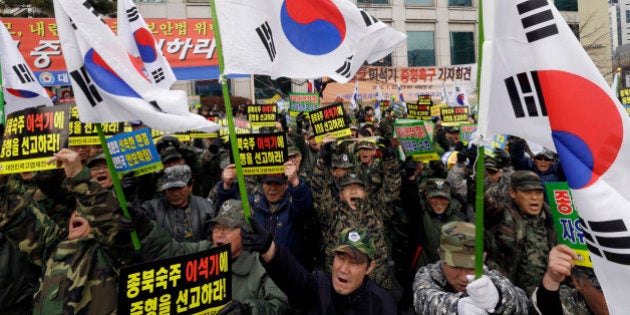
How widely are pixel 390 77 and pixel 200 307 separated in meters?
20.6

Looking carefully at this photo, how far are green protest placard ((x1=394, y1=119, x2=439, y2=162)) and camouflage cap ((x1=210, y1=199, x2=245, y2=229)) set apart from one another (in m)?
3.02

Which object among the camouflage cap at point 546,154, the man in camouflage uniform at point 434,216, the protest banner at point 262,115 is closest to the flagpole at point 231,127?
the man in camouflage uniform at point 434,216

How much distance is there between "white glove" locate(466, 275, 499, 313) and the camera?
194 centimetres

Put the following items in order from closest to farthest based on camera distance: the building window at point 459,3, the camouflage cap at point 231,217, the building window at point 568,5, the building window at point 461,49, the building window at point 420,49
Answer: the camouflage cap at point 231,217
the building window at point 420,49
the building window at point 461,49
the building window at point 459,3
the building window at point 568,5

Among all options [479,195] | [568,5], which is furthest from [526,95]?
[568,5]

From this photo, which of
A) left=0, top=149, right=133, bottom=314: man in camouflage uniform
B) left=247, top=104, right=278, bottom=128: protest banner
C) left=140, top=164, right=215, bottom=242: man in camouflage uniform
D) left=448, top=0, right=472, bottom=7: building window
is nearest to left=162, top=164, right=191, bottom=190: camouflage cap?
left=140, top=164, right=215, bottom=242: man in camouflage uniform

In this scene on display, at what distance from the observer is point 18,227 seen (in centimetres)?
305

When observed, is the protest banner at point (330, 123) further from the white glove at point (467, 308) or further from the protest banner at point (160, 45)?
the protest banner at point (160, 45)

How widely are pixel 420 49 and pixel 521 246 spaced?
2611 cm

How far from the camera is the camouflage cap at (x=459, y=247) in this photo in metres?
2.43

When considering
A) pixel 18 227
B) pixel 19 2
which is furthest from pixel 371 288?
pixel 19 2

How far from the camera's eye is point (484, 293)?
1963 millimetres

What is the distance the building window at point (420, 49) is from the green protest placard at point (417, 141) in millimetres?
23172

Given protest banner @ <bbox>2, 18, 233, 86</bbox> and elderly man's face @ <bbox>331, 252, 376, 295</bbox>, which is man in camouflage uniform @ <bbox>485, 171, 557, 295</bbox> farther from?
protest banner @ <bbox>2, 18, 233, 86</bbox>
